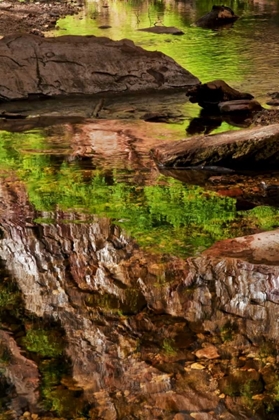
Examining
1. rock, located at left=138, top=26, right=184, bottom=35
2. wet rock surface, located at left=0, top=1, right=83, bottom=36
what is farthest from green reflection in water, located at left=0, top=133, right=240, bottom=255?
wet rock surface, located at left=0, top=1, right=83, bottom=36

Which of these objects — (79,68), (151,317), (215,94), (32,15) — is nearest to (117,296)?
(151,317)

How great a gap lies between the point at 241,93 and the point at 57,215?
647 cm

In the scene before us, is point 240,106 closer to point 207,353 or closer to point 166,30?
point 207,353

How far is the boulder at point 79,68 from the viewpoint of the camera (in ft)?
47.3

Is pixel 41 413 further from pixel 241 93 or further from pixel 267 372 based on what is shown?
pixel 241 93

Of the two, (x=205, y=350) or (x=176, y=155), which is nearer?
(x=205, y=350)

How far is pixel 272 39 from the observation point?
20609 mm

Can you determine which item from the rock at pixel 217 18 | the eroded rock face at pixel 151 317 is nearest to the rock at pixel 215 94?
the eroded rock face at pixel 151 317

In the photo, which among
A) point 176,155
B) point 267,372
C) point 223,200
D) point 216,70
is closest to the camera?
point 267,372

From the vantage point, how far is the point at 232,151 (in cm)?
905

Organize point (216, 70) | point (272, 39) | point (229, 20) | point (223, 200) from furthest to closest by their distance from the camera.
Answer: point (229, 20)
point (272, 39)
point (216, 70)
point (223, 200)

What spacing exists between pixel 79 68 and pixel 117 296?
383 inches

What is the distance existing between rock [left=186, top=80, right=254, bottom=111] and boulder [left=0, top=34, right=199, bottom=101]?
1.67 meters

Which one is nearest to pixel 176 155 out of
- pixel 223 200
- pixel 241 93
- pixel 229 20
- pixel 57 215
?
pixel 223 200
